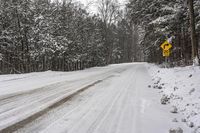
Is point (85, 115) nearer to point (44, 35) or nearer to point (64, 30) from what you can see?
point (44, 35)

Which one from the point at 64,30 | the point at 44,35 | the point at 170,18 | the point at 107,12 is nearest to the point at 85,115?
the point at 170,18

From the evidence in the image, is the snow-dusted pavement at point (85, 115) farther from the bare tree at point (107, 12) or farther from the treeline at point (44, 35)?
the bare tree at point (107, 12)

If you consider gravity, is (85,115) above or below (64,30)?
below

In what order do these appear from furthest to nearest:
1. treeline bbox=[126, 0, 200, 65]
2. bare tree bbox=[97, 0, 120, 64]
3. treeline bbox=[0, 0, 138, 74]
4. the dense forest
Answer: bare tree bbox=[97, 0, 120, 64], treeline bbox=[0, 0, 138, 74], the dense forest, treeline bbox=[126, 0, 200, 65]

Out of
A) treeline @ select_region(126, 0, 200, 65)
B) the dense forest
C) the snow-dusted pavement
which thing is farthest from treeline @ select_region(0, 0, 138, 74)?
the snow-dusted pavement

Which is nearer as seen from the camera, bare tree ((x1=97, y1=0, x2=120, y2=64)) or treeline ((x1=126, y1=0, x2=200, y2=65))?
treeline ((x1=126, y1=0, x2=200, y2=65))

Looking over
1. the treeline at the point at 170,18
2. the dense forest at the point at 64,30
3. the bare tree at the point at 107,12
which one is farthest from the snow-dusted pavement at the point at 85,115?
the bare tree at the point at 107,12

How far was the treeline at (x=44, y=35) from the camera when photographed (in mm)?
23484

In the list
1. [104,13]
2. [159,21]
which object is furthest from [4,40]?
[104,13]

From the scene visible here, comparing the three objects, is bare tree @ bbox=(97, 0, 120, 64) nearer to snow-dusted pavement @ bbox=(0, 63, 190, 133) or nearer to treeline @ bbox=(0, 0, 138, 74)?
treeline @ bbox=(0, 0, 138, 74)

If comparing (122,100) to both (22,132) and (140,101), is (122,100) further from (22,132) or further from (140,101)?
(22,132)

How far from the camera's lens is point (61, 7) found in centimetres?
3091

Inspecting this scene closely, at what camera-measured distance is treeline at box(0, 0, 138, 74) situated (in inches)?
925

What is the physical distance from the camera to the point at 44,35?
2450 cm
